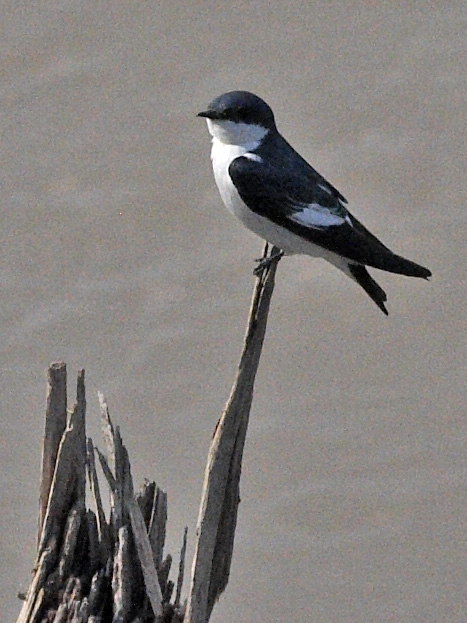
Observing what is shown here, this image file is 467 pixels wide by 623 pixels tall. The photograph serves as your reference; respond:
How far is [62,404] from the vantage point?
3029mm

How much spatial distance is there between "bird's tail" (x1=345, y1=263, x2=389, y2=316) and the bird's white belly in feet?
0.47

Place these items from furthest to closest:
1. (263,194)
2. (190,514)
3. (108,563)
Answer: (190,514) → (263,194) → (108,563)

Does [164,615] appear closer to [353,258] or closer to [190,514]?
[353,258]

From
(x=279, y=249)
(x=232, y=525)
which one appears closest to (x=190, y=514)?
(x=279, y=249)

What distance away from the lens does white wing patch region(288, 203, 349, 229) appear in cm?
376

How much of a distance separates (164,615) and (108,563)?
0.57 ft

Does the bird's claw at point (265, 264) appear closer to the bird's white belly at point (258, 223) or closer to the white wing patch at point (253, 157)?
the bird's white belly at point (258, 223)

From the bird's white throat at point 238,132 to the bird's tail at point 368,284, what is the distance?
453 millimetres

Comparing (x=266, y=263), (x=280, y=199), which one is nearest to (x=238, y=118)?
(x=280, y=199)

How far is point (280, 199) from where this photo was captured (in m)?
3.78

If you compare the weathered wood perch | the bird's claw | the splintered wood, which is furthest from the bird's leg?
the splintered wood

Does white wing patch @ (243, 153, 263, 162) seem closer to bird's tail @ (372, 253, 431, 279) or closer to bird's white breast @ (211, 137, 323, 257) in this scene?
bird's white breast @ (211, 137, 323, 257)

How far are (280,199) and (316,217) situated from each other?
0.11m

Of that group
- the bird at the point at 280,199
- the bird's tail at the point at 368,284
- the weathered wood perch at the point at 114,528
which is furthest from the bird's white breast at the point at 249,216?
the weathered wood perch at the point at 114,528
